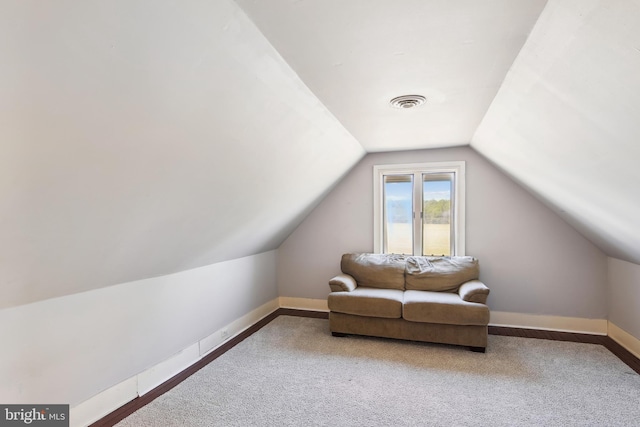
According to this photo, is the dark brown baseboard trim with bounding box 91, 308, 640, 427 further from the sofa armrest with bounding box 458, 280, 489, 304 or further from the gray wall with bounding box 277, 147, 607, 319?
the sofa armrest with bounding box 458, 280, 489, 304

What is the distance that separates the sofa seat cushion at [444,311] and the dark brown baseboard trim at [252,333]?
2.41ft

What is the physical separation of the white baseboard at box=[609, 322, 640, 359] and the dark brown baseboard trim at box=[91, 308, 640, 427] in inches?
1.5

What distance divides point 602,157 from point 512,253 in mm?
2183

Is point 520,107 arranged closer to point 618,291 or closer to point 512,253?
point 512,253

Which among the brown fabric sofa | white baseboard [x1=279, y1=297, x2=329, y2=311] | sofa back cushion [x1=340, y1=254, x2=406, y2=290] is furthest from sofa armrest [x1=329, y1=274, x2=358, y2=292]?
white baseboard [x1=279, y1=297, x2=329, y2=311]

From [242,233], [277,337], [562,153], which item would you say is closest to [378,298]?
[277,337]

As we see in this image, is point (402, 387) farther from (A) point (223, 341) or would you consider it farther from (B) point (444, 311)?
(A) point (223, 341)

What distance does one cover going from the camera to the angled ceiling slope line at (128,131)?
93 cm

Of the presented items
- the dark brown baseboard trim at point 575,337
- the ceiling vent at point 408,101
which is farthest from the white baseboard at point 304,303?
the ceiling vent at point 408,101

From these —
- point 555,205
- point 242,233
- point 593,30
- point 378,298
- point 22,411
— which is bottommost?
point 22,411

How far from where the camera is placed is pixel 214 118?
1554 millimetres

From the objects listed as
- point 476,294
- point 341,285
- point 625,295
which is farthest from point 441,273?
point 625,295

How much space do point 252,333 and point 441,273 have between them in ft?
7.40

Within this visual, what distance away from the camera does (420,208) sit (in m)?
4.04
